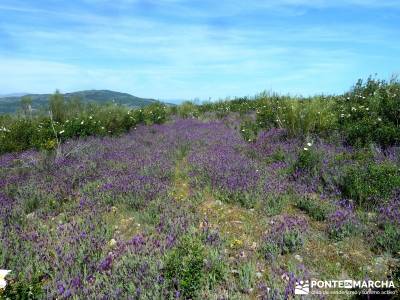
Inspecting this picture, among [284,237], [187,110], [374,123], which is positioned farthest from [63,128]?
[187,110]

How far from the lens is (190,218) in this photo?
503cm

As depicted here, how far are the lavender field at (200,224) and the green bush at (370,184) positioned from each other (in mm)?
22

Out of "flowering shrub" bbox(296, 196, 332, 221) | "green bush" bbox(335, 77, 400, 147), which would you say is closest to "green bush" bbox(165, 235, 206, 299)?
"flowering shrub" bbox(296, 196, 332, 221)

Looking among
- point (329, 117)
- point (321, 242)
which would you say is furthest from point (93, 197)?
point (329, 117)

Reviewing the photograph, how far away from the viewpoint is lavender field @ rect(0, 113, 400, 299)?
3.58m

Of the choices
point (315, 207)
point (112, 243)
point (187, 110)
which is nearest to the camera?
point (112, 243)

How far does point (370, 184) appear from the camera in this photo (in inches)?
219

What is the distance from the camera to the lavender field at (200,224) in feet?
11.7

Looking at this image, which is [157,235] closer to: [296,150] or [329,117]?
[296,150]

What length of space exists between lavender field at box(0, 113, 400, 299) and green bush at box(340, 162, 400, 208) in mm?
22

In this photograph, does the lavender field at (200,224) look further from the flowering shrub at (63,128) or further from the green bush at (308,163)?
the flowering shrub at (63,128)

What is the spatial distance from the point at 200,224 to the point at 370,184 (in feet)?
9.20

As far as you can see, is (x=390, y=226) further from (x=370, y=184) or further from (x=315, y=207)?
(x=370, y=184)

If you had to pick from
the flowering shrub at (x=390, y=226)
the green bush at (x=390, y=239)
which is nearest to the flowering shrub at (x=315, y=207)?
the flowering shrub at (x=390, y=226)
